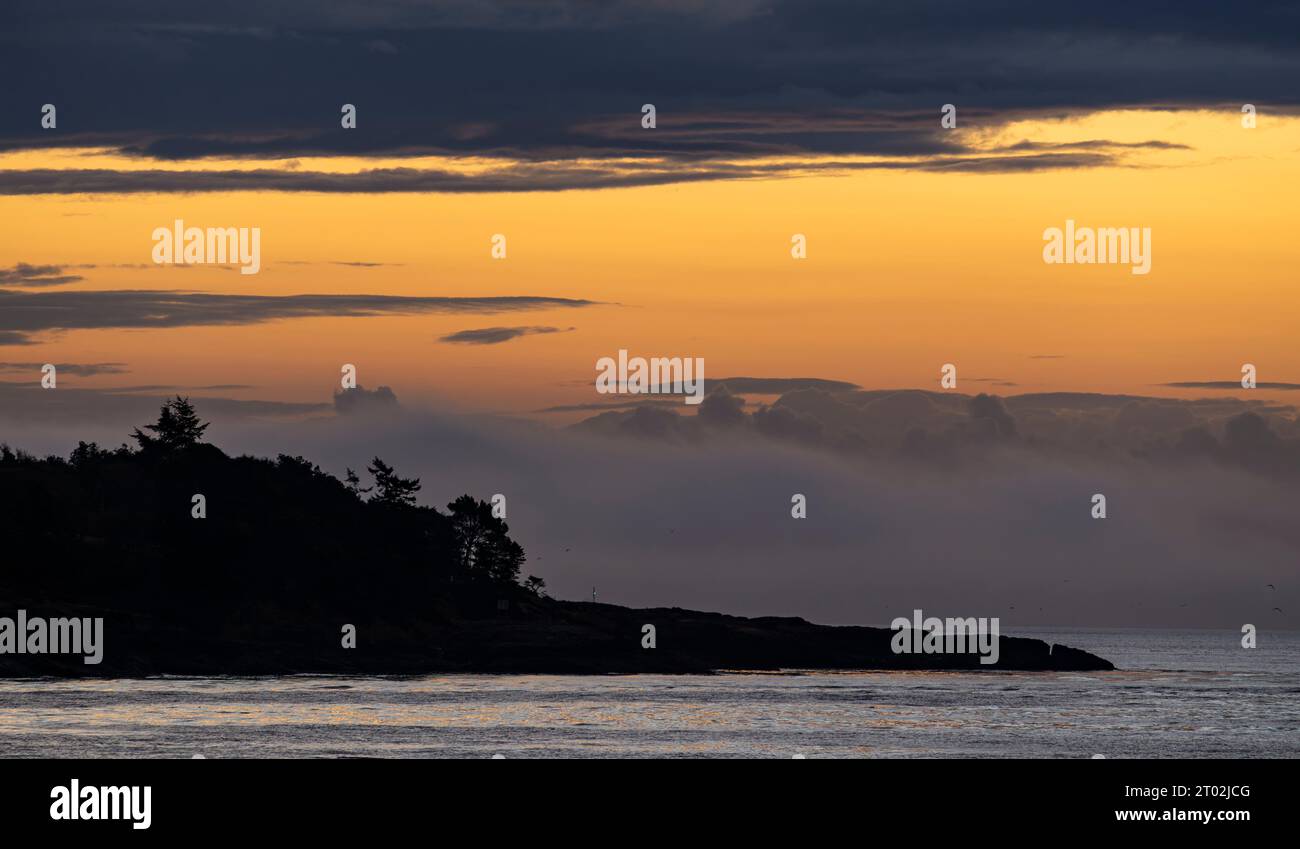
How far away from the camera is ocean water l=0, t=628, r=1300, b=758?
272 feet

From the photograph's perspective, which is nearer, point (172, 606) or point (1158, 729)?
point (1158, 729)

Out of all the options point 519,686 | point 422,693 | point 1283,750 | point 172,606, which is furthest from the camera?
point 172,606

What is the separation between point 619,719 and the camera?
350 ft

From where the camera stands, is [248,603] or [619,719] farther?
[248,603]

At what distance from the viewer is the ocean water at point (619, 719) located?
8300 cm

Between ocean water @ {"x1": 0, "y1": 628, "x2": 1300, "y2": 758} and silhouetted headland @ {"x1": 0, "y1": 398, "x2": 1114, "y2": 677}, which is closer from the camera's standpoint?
ocean water @ {"x1": 0, "y1": 628, "x2": 1300, "y2": 758}

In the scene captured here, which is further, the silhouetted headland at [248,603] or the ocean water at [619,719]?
the silhouetted headland at [248,603]

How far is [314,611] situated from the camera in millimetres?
183875
